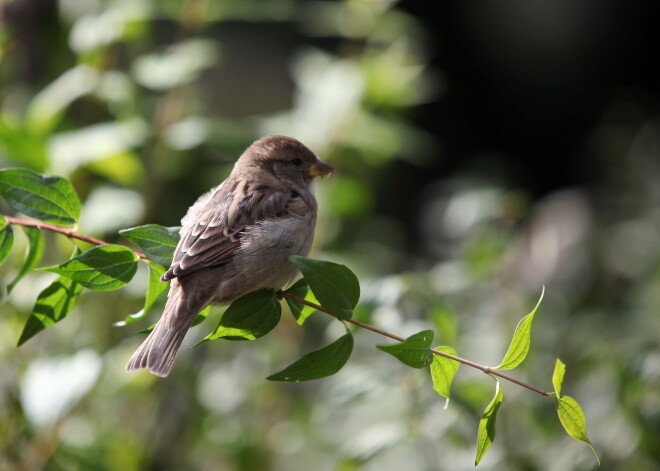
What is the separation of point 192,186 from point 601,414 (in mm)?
2087

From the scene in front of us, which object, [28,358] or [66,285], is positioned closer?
[66,285]

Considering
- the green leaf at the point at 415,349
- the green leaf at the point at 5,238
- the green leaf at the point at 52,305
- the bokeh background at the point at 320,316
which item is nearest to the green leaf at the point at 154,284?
the green leaf at the point at 52,305

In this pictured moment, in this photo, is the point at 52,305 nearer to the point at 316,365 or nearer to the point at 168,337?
the point at 168,337

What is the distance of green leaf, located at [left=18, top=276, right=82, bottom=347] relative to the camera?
181 cm

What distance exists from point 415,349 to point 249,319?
370 mm

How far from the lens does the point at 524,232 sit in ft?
13.7

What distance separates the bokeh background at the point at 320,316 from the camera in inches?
108

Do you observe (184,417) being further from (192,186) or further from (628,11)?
(628,11)

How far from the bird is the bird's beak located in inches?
5.8

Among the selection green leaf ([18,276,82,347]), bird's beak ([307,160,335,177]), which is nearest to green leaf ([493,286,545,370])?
green leaf ([18,276,82,347])

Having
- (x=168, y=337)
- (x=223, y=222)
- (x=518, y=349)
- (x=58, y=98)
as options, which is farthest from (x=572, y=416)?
(x=58, y=98)

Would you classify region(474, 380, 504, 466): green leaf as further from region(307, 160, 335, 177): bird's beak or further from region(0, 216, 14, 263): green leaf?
region(307, 160, 335, 177): bird's beak

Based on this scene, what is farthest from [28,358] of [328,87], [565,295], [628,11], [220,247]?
[628,11]

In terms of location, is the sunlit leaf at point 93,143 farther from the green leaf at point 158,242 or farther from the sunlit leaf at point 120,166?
the green leaf at point 158,242
